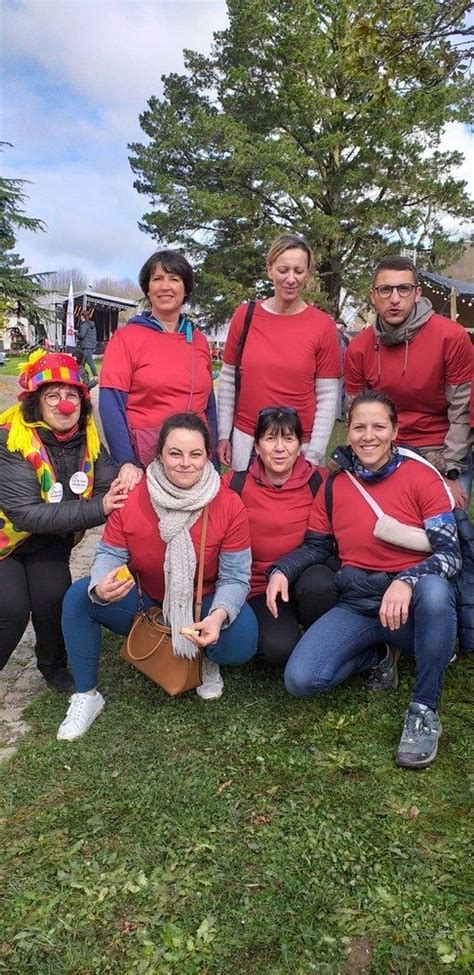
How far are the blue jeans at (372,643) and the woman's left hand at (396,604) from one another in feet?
0.15

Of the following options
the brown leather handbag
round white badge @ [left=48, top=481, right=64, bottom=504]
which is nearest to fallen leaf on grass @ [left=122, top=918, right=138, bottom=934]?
the brown leather handbag

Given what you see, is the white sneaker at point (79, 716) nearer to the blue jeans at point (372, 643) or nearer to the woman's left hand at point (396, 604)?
the blue jeans at point (372, 643)

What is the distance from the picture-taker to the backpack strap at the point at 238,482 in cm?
348

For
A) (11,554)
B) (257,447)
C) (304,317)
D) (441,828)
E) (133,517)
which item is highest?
(304,317)

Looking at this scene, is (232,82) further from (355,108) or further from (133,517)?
(133,517)

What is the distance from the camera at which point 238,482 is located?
350 centimetres

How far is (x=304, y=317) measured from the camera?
3.68 m

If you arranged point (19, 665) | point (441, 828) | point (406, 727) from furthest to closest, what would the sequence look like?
point (19, 665), point (406, 727), point (441, 828)

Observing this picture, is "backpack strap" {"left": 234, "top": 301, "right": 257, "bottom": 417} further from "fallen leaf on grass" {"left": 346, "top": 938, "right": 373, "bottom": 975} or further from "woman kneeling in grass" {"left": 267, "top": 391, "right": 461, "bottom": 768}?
"fallen leaf on grass" {"left": 346, "top": 938, "right": 373, "bottom": 975}

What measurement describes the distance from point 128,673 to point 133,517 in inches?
43.9

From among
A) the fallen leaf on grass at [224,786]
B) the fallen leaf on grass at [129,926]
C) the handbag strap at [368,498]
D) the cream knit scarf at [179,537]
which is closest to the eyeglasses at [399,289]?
the handbag strap at [368,498]

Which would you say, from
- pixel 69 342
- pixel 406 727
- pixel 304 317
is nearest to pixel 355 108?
pixel 69 342

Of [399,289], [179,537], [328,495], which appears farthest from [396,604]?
[399,289]

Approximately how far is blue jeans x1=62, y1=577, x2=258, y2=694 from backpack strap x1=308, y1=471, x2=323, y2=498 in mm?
675
